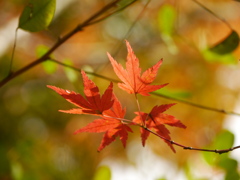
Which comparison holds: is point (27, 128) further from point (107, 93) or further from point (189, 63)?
point (107, 93)

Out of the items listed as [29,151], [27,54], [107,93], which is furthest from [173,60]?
[107,93]

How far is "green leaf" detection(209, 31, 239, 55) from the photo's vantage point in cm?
86

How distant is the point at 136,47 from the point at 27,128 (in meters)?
1.20

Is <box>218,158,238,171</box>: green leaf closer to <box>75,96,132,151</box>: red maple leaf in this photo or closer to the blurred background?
<box>75,96,132,151</box>: red maple leaf

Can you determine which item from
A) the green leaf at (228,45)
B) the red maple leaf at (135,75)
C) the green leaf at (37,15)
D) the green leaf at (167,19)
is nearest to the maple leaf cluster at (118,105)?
the red maple leaf at (135,75)

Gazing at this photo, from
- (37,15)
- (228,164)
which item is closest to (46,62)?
(37,15)

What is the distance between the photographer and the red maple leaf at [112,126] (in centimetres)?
58

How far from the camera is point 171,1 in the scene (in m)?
3.17

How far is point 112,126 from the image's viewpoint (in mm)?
595

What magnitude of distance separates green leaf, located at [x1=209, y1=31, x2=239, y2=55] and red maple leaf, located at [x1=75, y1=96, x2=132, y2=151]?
424 mm

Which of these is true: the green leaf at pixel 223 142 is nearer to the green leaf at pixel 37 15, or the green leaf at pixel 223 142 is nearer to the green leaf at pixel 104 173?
the green leaf at pixel 104 173

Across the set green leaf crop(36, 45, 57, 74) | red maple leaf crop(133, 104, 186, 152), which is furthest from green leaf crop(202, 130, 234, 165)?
green leaf crop(36, 45, 57, 74)

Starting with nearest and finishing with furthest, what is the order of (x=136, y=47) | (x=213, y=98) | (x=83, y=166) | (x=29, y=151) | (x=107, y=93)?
(x=107, y=93) → (x=29, y=151) → (x=83, y=166) → (x=136, y=47) → (x=213, y=98)

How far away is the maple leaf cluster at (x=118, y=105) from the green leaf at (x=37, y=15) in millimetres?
208
